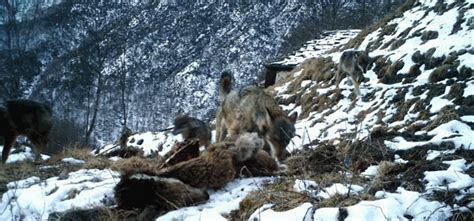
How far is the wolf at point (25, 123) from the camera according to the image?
8688mm

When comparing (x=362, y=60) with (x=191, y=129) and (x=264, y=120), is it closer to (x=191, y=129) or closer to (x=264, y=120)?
(x=191, y=129)

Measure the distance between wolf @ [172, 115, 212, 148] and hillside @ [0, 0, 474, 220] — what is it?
173 centimetres

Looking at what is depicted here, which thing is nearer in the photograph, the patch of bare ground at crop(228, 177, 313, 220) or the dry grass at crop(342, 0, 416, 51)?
the patch of bare ground at crop(228, 177, 313, 220)

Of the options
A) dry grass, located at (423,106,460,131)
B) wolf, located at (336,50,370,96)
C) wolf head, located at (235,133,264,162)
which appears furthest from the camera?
wolf, located at (336,50,370,96)

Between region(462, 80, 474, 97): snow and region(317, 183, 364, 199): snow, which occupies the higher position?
region(462, 80, 474, 97): snow

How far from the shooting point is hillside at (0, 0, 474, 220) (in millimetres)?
3834

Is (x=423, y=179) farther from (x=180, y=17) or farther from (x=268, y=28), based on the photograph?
(x=180, y=17)

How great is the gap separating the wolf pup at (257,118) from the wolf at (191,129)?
183cm

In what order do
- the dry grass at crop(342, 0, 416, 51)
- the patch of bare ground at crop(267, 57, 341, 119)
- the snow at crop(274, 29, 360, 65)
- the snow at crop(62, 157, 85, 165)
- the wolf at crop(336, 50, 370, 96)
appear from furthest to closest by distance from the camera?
1. the snow at crop(274, 29, 360, 65)
2. the dry grass at crop(342, 0, 416, 51)
3. the patch of bare ground at crop(267, 57, 341, 119)
4. the wolf at crop(336, 50, 370, 96)
5. the snow at crop(62, 157, 85, 165)

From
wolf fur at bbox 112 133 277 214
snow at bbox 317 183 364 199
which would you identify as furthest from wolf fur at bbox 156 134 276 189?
snow at bbox 317 183 364 199

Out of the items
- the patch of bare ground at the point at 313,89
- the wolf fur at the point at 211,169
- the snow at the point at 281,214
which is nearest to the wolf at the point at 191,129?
the wolf fur at the point at 211,169

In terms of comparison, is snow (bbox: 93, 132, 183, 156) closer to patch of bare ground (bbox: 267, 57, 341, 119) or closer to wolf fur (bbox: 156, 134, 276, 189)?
patch of bare ground (bbox: 267, 57, 341, 119)

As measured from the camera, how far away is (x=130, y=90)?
325ft

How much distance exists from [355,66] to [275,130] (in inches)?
290
